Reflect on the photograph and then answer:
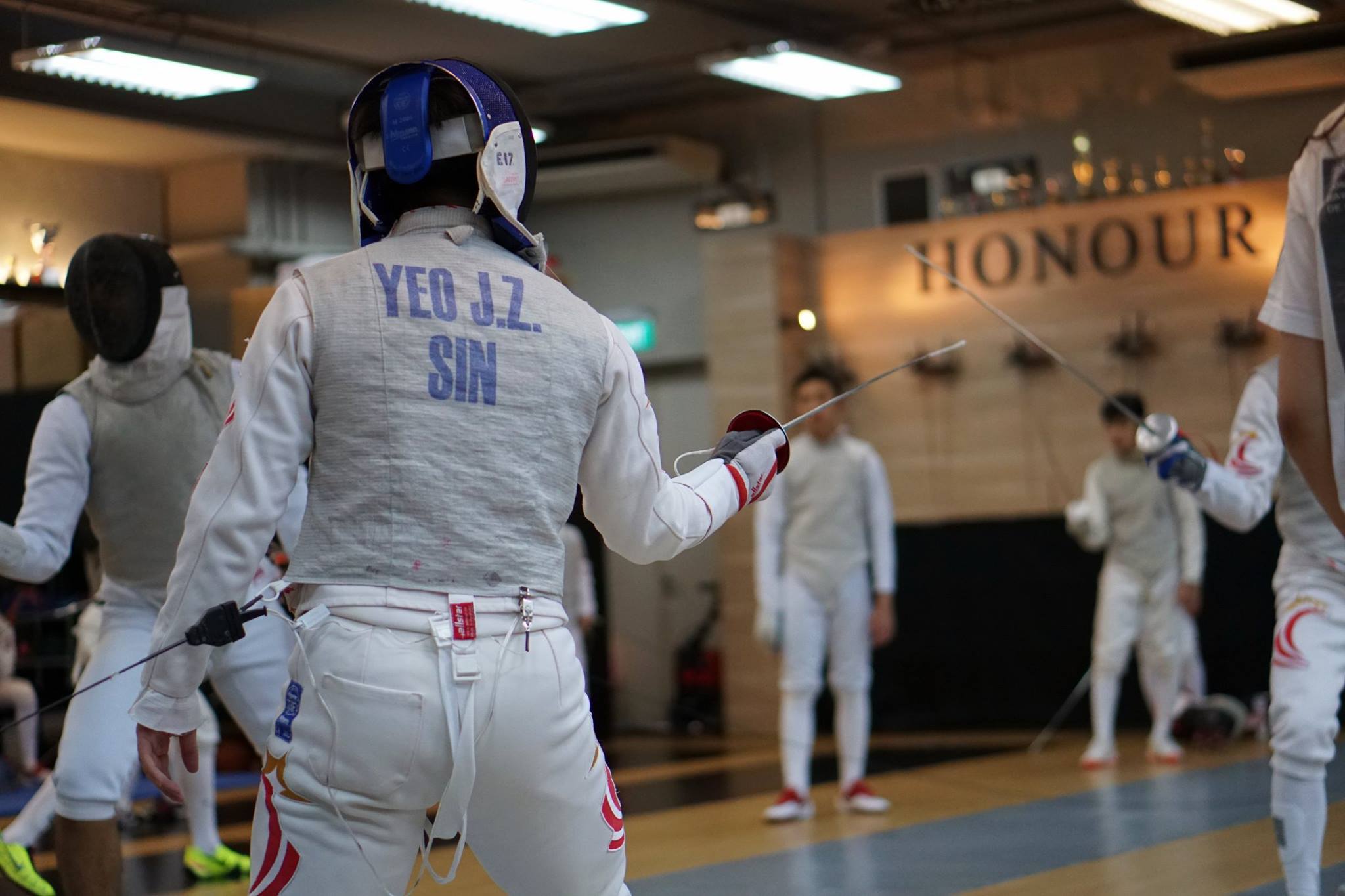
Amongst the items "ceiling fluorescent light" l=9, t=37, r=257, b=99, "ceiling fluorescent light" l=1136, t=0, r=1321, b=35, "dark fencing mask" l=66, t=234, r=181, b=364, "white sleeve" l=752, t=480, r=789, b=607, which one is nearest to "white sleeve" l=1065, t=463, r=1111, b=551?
"white sleeve" l=752, t=480, r=789, b=607

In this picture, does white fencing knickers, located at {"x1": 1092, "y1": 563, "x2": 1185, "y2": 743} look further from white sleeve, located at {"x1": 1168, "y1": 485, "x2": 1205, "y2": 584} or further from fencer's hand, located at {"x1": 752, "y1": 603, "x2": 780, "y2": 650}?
fencer's hand, located at {"x1": 752, "y1": 603, "x2": 780, "y2": 650}

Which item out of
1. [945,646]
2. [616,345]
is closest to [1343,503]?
[616,345]

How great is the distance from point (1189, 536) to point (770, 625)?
220cm

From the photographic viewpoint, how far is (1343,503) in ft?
5.80

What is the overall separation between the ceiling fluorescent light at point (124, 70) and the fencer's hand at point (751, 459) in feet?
15.1

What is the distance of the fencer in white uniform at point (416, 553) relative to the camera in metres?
1.55

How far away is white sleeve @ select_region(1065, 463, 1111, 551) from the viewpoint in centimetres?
648

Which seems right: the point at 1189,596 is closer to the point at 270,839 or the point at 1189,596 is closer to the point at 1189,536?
the point at 1189,536

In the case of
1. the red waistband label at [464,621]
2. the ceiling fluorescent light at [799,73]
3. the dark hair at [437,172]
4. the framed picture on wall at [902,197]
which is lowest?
the red waistband label at [464,621]

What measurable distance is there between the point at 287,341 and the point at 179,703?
41cm

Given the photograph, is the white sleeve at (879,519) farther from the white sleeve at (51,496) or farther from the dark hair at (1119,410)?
the white sleeve at (51,496)

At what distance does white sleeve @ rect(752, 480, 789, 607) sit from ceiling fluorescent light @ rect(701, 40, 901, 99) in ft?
8.60

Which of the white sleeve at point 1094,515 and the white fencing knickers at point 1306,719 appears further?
the white sleeve at point 1094,515

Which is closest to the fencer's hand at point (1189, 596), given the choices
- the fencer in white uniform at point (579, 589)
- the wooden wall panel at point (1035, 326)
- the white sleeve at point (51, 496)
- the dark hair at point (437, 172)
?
the wooden wall panel at point (1035, 326)
